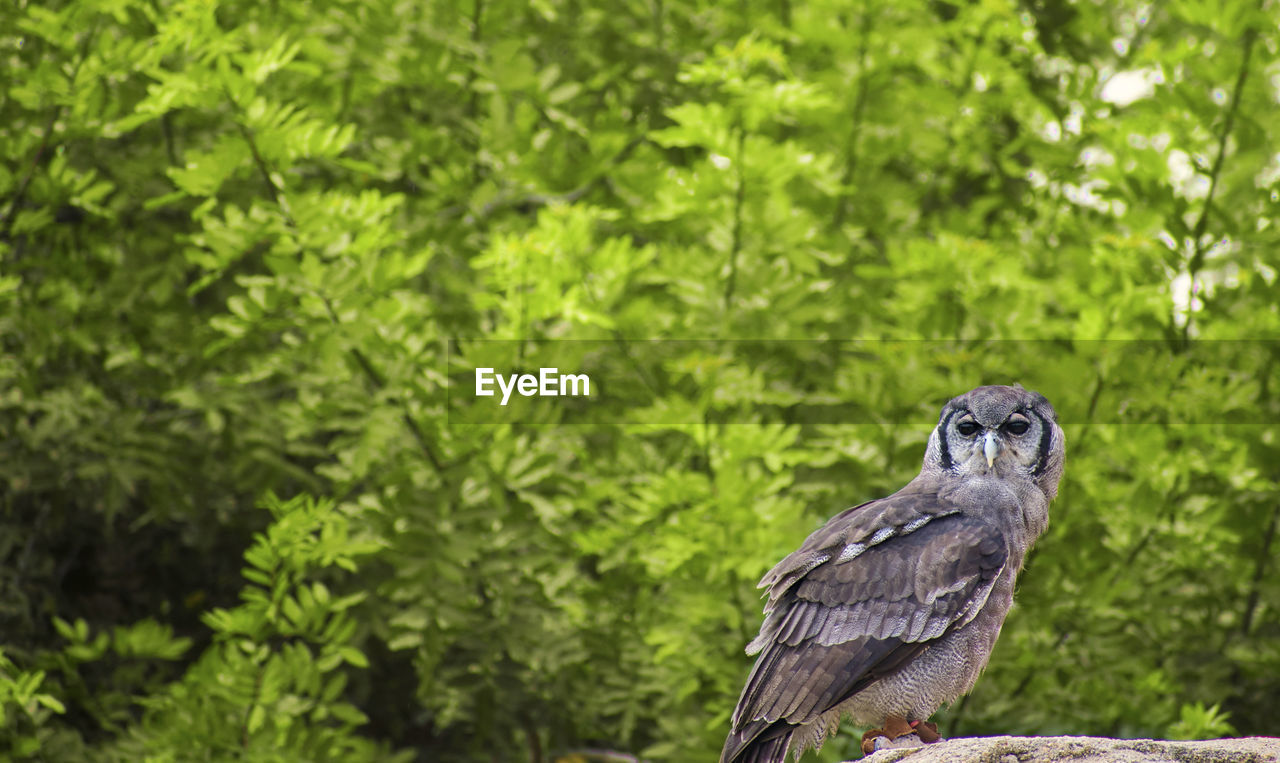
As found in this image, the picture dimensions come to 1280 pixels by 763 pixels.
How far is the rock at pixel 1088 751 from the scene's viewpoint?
2.26 m

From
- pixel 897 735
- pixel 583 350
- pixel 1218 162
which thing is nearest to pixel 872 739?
pixel 897 735

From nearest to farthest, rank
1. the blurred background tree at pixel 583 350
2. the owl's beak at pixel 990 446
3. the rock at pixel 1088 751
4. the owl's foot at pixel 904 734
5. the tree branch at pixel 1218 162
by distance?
the rock at pixel 1088 751
the owl's beak at pixel 990 446
the owl's foot at pixel 904 734
the blurred background tree at pixel 583 350
the tree branch at pixel 1218 162

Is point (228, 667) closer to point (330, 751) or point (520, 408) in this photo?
point (330, 751)

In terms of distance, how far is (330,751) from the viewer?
3621mm

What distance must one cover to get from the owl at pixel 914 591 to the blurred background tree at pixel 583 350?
65 centimetres

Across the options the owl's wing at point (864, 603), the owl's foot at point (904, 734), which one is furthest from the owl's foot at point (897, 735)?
the owl's wing at point (864, 603)

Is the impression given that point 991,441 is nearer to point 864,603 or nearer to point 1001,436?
point 1001,436

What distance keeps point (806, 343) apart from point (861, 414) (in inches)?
12.5

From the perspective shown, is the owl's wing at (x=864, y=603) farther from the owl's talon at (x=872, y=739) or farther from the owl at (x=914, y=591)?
the owl's talon at (x=872, y=739)

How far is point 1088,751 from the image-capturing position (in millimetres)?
2285

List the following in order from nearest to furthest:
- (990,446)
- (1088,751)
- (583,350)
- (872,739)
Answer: (1088,751), (990,446), (872,739), (583,350)

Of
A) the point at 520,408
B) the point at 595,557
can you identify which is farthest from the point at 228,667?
the point at 595,557

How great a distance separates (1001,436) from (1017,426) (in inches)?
1.9

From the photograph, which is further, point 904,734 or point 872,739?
point 872,739
